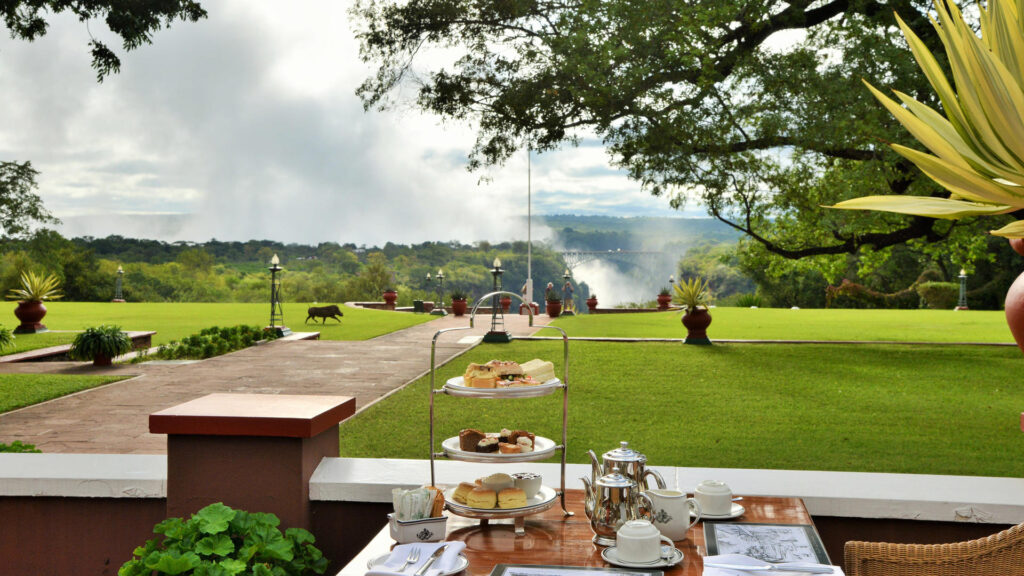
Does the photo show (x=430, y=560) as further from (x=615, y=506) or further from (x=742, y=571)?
(x=742, y=571)

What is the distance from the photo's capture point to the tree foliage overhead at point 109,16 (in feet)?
23.5

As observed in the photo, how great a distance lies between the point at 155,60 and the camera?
2618 inches

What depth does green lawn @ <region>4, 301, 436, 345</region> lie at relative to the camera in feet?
57.1

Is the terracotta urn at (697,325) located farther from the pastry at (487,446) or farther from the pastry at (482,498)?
the pastry at (482,498)

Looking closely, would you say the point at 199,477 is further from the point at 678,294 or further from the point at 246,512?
the point at 678,294

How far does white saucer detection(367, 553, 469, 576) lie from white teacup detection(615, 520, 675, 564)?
34 centimetres

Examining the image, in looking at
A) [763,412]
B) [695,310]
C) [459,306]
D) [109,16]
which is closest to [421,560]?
[109,16]

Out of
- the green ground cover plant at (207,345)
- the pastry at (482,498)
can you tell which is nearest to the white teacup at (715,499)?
the pastry at (482,498)

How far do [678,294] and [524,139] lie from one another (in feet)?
14.3

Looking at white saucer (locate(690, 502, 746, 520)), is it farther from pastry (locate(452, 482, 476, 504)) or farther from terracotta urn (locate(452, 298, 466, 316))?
terracotta urn (locate(452, 298, 466, 316))

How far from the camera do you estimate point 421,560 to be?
1.86 m

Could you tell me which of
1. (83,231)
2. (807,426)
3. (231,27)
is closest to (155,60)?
(83,231)

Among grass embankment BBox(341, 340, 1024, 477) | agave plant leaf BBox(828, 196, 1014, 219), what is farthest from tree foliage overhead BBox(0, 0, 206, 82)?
agave plant leaf BBox(828, 196, 1014, 219)

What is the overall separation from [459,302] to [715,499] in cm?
2168
